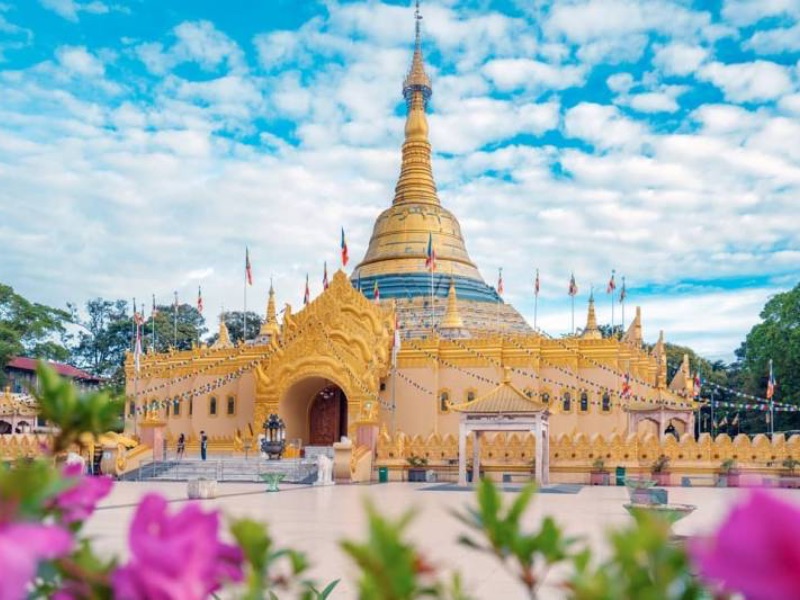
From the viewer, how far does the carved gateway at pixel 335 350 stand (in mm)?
33562

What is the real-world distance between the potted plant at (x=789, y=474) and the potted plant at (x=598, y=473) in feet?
17.1

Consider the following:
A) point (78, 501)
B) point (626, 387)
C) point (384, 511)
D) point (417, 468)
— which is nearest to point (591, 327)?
point (626, 387)

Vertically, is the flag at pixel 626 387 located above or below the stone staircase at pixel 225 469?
above

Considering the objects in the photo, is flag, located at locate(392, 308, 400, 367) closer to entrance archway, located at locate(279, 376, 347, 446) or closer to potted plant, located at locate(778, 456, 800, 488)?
entrance archway, located at locate(279, 376, 347, 446)

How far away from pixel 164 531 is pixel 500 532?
0.63 m

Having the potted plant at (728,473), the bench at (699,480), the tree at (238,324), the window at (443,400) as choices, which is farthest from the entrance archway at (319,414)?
the tree at (238,324)

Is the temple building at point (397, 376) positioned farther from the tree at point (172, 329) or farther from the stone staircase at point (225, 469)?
the tree at point (172, 329)

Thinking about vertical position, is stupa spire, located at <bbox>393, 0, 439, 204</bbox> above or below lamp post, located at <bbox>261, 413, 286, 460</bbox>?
above

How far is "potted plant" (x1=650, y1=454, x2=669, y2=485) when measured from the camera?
28125mm

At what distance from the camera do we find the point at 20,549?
1.19 metres

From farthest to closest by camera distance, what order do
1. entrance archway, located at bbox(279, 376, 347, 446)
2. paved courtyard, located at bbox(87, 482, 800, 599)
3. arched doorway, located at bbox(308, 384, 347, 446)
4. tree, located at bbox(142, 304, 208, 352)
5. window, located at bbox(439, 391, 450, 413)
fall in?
tree, located at bbox(142, 304, 208, 352) < arched doorway, located at bbox(308, 384, 347, 446) < entrance archway, located at bbox(279, 376, 347, 446) < window, located at bbox(439, 391, 450, 413) < paved courtyard, located at bbox(87, 482, 800, 599)

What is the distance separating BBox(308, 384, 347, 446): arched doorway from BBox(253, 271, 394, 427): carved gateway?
9.39ft

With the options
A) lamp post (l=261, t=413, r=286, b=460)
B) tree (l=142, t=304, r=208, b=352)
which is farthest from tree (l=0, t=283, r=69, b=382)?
lamp post (l=261, t=413, r=286, b=460)

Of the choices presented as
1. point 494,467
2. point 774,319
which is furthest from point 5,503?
point 774,319
